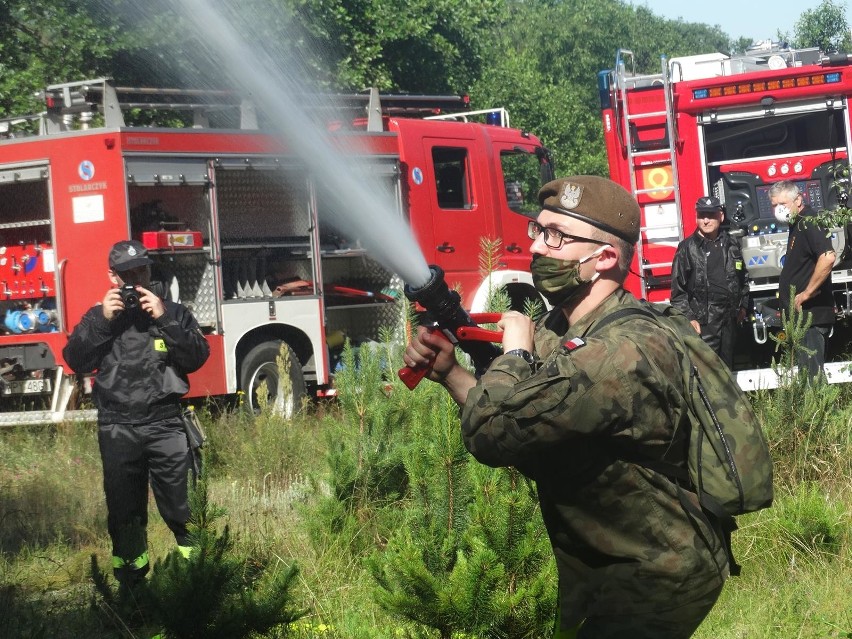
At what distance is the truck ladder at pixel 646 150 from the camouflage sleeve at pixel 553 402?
354 inches

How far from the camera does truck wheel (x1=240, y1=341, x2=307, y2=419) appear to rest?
10484 mm

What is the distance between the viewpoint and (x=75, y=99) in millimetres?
10250

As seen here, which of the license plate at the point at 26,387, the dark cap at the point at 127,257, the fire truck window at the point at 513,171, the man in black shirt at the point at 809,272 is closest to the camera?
the dark cap at the point at 127,257

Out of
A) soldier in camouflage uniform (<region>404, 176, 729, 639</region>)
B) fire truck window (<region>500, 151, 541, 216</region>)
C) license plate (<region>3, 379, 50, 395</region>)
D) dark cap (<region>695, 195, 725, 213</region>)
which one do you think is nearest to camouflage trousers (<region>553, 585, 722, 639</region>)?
soldier in camouflage uniform (<region>404, 176, 729, 639</region>)

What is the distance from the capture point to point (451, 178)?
1221 centimetres

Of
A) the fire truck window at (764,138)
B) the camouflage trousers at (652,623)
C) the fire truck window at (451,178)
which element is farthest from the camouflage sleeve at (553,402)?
the fire truck window at (764,138)

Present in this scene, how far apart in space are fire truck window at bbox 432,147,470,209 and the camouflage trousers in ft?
31.2

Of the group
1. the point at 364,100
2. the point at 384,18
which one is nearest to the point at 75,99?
the point at 364,100

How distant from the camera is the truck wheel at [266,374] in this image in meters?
10.5

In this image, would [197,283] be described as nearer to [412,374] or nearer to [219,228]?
[219,228]

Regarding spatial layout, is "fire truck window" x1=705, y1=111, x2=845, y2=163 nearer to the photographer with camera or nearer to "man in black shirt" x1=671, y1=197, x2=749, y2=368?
"man in black shirt" x1=671, y1=197, x2=749, y2=368

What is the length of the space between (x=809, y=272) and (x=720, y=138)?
372cm

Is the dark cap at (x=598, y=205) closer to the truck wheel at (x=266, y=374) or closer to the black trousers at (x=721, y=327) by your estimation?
the black trousers at (x=721, y=327)

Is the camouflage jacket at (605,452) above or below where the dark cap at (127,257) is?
below
